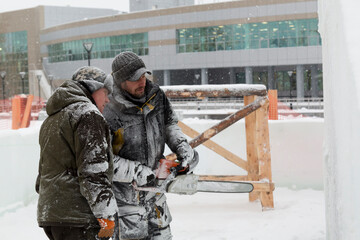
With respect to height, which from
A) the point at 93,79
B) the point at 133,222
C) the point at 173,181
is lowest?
the point at 133,222

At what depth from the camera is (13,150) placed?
19.3 ft

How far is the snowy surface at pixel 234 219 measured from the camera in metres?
5.30

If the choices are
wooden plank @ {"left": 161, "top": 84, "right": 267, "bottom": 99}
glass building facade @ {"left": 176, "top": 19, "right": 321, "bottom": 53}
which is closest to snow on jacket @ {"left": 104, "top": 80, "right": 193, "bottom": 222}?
wooden plank @ {"left": 161, "top": 84, "right": 267, "bottom": 99}

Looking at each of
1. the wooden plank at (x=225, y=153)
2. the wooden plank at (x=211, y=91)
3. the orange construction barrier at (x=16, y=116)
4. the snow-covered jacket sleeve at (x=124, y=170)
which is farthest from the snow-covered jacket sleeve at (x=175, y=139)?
the orange construction barrier at (x=16, y=116)

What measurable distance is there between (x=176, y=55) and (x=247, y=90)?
43914 mm

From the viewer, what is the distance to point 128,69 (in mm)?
3236

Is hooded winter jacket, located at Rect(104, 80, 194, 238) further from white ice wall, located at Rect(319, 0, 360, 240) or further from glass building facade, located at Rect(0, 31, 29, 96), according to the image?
glass building facade, located at Rect(0, 31, 29, 96)

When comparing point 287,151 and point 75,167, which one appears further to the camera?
point 287,151

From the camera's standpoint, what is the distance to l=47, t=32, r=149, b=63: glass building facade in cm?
5181

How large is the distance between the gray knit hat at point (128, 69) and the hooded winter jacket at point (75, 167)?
620 mm

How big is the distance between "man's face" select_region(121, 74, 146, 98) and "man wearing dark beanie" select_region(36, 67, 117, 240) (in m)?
0.61

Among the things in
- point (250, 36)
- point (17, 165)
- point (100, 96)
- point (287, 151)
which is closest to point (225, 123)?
point (287, 151)

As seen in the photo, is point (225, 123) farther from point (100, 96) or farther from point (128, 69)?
point (100, 96)

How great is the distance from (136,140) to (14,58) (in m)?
71.7
